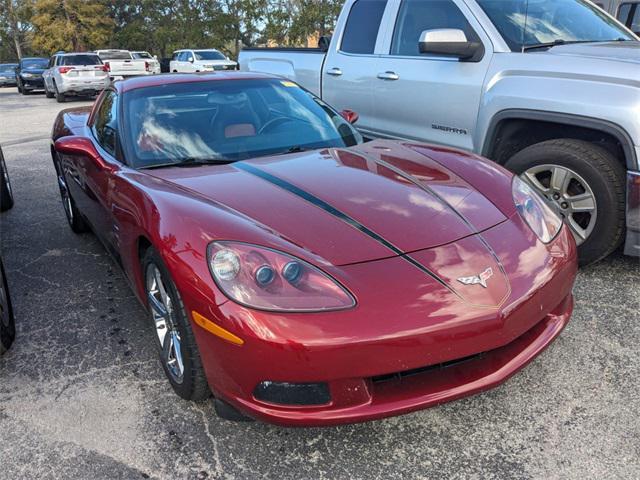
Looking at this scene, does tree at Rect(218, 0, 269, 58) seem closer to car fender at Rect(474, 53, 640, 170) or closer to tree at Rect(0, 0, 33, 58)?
tree at Rect(0, 0, 33, 58)

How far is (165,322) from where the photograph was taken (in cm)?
257

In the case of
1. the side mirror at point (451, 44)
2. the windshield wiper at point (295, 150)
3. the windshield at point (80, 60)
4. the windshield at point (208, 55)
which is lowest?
the windshield at point (208, 55)

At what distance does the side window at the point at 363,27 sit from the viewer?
16.7 ft

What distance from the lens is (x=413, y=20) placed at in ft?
15.7

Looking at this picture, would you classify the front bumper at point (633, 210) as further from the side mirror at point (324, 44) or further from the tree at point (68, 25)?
the tree at point (68, 25)

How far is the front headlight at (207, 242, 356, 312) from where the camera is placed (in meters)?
1.97

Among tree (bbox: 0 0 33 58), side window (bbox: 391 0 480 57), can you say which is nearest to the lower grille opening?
side window (bbox: 391 0 480 57)

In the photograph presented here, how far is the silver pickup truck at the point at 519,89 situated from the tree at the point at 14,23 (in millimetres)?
50642

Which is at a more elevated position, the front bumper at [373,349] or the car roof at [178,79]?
the car roof at [178,79]

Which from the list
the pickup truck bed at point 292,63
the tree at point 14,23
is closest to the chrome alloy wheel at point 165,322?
the pickup truck bed at point 292,63

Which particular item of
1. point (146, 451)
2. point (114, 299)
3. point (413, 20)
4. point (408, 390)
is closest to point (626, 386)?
point (408, 390)

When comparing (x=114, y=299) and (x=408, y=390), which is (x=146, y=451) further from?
(x=114, y=299)

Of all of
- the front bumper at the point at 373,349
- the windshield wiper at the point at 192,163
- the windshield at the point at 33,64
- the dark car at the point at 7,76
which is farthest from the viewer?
the dark car at the point at 7,76

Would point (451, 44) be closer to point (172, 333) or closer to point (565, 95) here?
point (565, 95)
